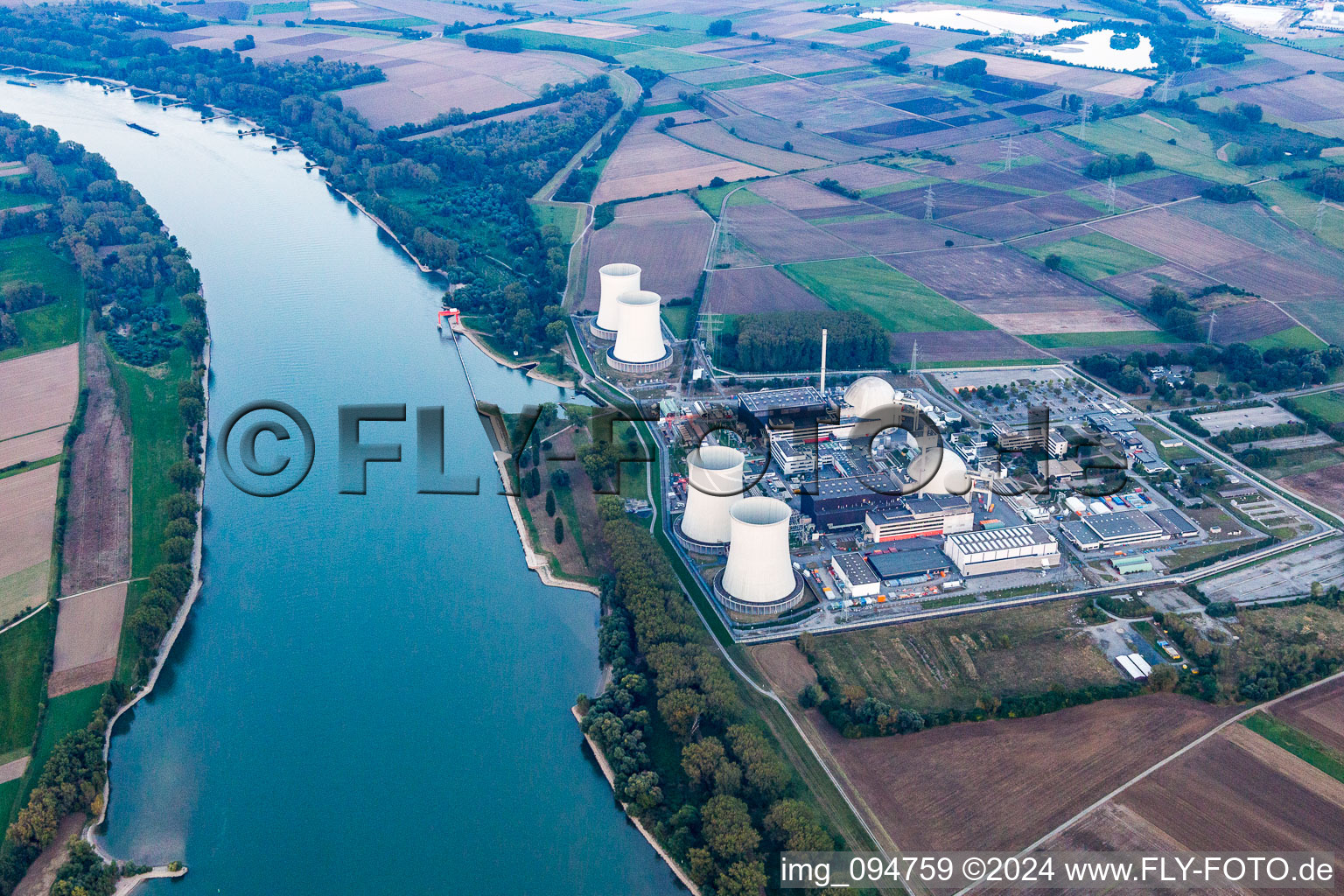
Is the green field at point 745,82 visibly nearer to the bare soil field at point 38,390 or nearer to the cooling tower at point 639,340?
the cooling tower at point 639,340

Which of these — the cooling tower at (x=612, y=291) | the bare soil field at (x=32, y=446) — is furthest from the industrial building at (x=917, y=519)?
the bare soil field at (x=32, y=446)

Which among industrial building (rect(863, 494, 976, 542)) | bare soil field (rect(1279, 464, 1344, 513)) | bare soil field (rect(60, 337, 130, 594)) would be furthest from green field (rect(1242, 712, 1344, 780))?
bare soil field (rect(60, 337, 130, 594))

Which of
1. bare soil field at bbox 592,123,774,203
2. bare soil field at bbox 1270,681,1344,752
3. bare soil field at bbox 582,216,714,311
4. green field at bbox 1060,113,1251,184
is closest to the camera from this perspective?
bare soil field at bbox 1270,681,1344,752

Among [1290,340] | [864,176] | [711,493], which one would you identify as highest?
[864,176]

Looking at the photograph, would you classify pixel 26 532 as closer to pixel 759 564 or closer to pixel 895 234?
pixel 759 564

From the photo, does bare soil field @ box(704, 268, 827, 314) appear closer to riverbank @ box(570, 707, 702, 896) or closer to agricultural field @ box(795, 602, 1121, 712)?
agricultural field @ box(795, 602, 1121, 712)

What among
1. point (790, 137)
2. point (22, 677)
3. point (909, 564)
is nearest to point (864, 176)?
point (790, 137)
